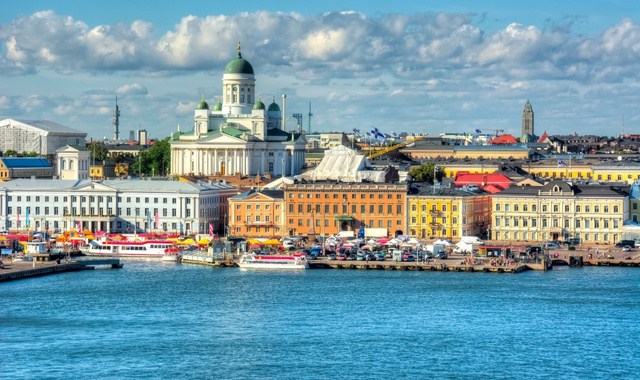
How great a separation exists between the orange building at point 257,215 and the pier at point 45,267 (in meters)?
11.3

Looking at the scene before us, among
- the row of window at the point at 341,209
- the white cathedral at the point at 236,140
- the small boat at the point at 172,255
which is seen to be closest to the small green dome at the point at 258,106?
the white cathedral at the point at 236,140

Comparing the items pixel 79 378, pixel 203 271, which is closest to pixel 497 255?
pixel 203 271

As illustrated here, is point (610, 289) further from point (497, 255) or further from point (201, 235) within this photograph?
point (201, 235)

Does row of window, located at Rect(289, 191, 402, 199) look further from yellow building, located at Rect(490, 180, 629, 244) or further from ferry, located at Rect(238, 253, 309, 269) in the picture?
ferry, located at Rect(238, 253, 309, 269)

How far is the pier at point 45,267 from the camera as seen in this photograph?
5375 cm

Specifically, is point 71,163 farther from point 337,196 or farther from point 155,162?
point 337,196

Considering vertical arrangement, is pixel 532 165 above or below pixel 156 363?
above

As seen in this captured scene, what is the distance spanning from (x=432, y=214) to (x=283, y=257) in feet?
36.2

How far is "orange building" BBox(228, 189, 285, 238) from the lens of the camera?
69625mm

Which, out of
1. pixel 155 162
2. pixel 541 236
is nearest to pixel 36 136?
pixel 155 162

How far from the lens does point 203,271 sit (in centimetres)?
5731

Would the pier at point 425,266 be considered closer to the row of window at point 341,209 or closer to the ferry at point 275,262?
the ferry at point 275,262

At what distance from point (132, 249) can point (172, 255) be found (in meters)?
2.10

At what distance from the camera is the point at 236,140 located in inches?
3629
